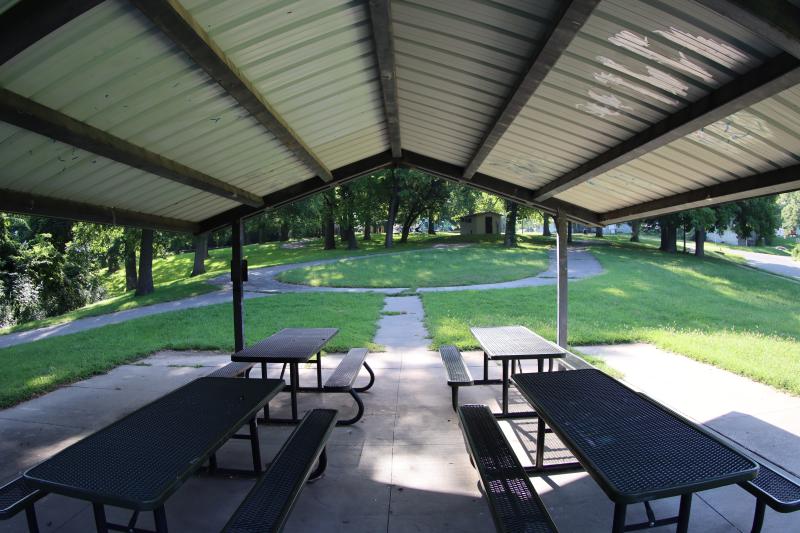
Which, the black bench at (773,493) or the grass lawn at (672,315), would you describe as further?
the grass lawn at (672,315)

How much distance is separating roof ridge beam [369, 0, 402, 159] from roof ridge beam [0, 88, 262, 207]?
1.94 meters

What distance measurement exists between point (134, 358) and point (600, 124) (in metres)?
8.08

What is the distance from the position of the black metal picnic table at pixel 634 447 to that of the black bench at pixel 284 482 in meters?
1.65

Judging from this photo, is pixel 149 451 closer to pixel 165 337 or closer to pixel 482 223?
pixel 165 337

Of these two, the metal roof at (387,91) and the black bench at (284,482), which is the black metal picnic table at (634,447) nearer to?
the black bench at (284,482)

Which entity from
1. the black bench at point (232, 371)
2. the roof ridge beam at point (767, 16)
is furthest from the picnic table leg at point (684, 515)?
the black bench at point (232, 371)

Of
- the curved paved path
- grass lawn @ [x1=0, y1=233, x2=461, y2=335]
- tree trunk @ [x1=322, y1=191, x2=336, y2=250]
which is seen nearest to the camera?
the curved paved path

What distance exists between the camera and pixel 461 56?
10.0 feet

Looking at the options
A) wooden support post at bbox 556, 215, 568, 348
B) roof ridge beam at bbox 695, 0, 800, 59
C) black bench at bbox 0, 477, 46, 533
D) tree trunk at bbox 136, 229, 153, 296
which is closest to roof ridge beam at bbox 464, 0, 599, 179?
roof ridge beam at bbox 695, 0, 800, 59

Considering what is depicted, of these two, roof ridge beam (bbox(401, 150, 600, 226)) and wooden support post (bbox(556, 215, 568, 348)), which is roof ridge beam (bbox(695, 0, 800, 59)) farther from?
wooden support post (bbox(556, 215, 568, 348))

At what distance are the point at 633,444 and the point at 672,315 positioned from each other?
10.2m

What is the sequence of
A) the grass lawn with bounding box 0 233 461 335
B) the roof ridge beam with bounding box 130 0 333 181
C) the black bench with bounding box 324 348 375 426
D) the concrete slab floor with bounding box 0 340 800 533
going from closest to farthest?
the roof ridge beam with bounding box 130 0 333 181, the concrete slab floor with bounding box 0 340 800 533, the black bench with bounding box 324 348 375 426, the grass lawn with bounding box 0 233 461 335

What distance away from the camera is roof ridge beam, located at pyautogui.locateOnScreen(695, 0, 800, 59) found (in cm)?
161

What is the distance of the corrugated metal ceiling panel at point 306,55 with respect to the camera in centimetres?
245
